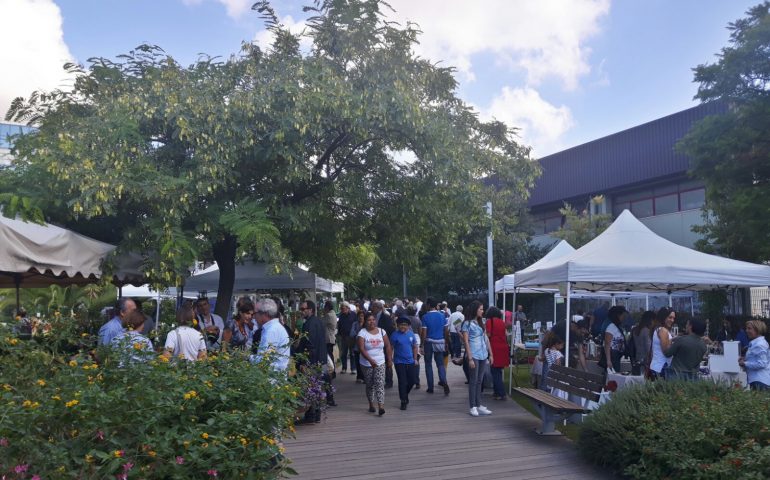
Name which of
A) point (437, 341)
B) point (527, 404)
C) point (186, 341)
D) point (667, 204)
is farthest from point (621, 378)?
point (667, 204)

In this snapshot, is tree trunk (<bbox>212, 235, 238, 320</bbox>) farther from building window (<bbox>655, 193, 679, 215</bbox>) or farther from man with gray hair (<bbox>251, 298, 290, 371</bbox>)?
building window (<bbox>655, 193, 679, 215</bbox>)

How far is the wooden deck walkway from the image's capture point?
724 cm

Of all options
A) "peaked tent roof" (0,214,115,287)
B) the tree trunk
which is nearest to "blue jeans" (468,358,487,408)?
the tree trunk

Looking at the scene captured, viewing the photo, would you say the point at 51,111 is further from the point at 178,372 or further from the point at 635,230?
the point at 635,230

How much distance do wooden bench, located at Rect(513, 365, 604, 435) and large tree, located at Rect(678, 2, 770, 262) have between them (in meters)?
8.73

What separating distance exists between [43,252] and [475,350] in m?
6.31

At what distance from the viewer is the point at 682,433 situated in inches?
254

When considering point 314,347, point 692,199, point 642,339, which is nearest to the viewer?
point 314,347

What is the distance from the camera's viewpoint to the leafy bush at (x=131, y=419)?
12.5ft

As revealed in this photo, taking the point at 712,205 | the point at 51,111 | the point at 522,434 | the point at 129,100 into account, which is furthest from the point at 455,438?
the point at 712,205

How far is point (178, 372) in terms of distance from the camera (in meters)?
4.81

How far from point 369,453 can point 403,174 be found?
273 inches

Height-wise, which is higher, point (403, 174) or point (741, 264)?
point (403, 174)

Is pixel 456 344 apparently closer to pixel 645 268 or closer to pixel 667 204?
pixel 645 268
